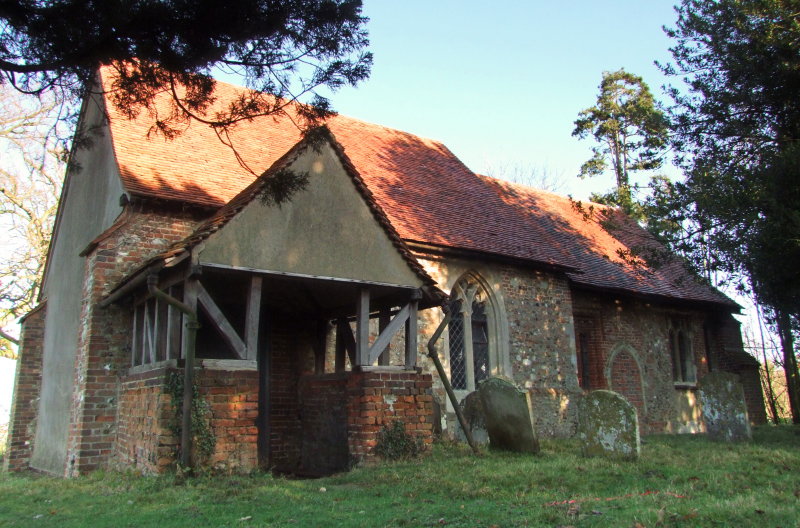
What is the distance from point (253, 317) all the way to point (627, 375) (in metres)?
12.9

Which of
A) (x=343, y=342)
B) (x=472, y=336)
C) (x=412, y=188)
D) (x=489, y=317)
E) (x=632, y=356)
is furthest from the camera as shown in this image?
(x=632, y=356)

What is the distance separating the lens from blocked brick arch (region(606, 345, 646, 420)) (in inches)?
683

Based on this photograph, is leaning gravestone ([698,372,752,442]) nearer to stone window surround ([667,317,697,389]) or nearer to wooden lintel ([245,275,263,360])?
stone window surround ([667,317,697,389])

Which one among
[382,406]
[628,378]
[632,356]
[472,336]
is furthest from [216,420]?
[632,356]

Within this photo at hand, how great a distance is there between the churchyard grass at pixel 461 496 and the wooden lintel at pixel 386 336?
1548 millimetres

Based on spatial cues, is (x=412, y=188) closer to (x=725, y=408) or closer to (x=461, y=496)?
(x=725, y=408)

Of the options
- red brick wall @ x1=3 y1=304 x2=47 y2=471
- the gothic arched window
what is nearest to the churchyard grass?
the gothic arched window

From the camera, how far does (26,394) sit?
13.9m

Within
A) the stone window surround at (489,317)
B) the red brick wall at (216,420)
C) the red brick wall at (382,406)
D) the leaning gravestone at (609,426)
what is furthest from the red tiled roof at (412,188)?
the leaning gravestone at (609,426)

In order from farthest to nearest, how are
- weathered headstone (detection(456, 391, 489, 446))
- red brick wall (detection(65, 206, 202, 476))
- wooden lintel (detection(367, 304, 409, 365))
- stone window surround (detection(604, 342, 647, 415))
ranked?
stone window surround (detection(604, 342, 647, 415)), weathered headstone (detection(456, 391, 489, 446)), red brick wall (detection(65, 206, 202, 476)), wooden lintel (detection(367, 304, 409, 365))

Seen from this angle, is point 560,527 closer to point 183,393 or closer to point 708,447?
point 183,393

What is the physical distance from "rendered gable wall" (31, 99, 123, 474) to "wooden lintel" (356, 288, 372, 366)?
487cm

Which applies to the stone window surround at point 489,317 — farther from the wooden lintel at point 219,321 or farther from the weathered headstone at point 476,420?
the wooden lintel at point 219,321

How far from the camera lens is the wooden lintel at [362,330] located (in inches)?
358
